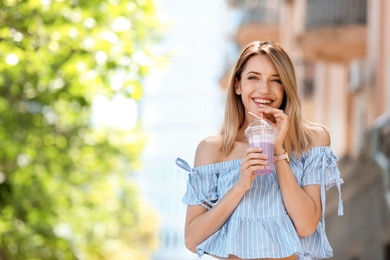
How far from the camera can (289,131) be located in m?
4.85

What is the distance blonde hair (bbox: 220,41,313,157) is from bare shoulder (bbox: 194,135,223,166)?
0.03 m

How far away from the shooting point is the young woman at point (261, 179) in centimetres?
470

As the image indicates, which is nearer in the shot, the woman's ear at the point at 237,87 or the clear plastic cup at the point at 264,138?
the clear plastic cup at the point at 264,138

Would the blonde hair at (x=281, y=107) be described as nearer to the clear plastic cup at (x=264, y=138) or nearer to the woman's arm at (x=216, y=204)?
the woman's arm at (x=216, y=204)

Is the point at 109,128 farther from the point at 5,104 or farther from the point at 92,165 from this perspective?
the point at 5,104

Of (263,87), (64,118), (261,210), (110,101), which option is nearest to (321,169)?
(261,210)

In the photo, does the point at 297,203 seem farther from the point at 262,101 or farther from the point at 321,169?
the point at 262,101

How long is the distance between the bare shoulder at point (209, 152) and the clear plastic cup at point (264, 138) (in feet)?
1.00

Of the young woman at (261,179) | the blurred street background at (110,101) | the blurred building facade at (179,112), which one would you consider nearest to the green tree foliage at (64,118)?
the blurred street background at (110,101)

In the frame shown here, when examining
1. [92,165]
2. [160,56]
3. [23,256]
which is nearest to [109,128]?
[92,165]

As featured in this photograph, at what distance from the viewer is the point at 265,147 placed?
4.64 metres

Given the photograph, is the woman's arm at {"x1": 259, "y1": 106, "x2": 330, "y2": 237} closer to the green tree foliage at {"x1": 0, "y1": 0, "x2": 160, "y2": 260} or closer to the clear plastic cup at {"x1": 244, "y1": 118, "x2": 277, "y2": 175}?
the clear plastic cup at {"x1": 244, "y1": 118, "x2": 277, "y2": 175}

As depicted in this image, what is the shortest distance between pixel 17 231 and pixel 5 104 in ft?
7.58

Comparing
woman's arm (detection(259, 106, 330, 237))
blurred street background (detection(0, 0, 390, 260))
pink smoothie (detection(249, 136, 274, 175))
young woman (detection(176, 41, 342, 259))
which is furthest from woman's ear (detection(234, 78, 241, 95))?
blurred street background (detection(0, 0, 390, 260))
